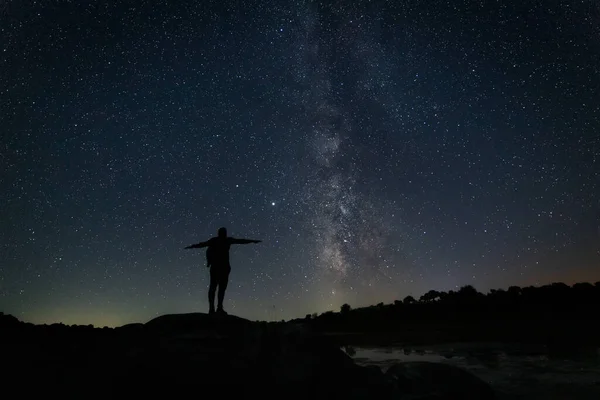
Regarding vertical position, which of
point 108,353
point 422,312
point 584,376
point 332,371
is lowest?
point 584,376

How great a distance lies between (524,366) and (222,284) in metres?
11.5

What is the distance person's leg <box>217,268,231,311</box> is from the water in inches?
316

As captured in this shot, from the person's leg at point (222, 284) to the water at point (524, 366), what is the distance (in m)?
8.02

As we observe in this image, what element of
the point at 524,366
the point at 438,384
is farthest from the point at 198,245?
the point at 524,366

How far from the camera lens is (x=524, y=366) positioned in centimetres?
1499

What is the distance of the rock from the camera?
10.2 meters

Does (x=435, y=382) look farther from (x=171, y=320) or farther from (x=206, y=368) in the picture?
(x=171, y=320)

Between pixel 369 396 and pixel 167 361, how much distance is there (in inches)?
200

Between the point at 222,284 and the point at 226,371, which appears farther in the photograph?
the point at 222,284

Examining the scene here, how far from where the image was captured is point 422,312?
197 feet

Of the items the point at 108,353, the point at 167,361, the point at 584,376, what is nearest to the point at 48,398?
the point at 108,353

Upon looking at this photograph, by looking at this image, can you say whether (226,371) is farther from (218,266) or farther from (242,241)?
(242,241)

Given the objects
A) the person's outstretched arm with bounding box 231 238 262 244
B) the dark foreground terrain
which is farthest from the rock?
the person's outstretched arm with bounding box 231 238 262 244

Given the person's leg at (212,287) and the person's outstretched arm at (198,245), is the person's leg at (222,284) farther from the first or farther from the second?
the person's outstretched arm at (198,245)
